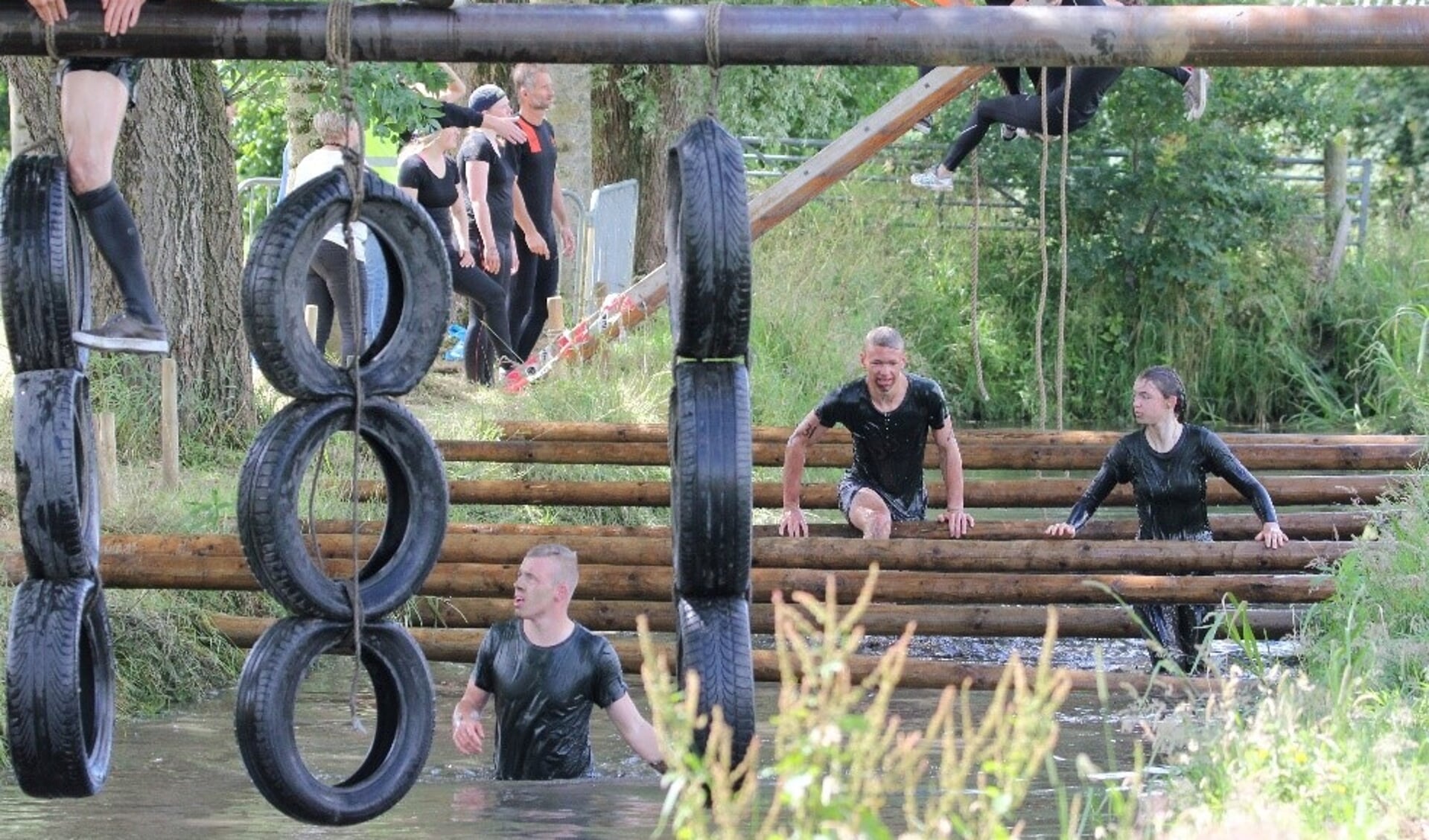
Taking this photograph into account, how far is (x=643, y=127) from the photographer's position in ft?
64.6

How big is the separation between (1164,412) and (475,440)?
3.31 metres

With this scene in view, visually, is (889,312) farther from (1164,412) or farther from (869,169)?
(1164,412)

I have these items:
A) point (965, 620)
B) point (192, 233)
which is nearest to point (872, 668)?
point (965, 620)

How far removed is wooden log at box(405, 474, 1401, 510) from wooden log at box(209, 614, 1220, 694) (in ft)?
3.55

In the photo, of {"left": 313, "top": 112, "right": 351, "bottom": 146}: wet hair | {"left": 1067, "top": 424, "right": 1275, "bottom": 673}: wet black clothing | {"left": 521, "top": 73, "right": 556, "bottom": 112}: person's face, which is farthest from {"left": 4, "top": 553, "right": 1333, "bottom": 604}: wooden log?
{"left": 521, "top": 73, "right": 556, "bottom": 112}: person's face

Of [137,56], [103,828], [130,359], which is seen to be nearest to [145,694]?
[103,828]

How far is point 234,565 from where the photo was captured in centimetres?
802

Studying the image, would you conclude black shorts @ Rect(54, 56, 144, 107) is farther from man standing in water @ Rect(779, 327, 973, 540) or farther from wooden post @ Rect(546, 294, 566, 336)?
wooden post @ Rect(546, 294, 566, 336)

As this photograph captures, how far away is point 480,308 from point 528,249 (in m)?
0.53

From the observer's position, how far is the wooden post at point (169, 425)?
9672mm

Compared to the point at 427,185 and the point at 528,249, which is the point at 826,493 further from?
the point at 528,249

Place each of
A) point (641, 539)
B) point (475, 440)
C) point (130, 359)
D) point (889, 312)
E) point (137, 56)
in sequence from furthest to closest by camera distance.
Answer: point (889, 312) < point (130, 359) < point (475, 440) < point (641, 539) < point (137, 56)

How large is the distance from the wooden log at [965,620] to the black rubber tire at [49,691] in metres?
2.88

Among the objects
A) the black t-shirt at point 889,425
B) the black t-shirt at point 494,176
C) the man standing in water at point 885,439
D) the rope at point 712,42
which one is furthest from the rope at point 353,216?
the black t-shirt at point 494,176
